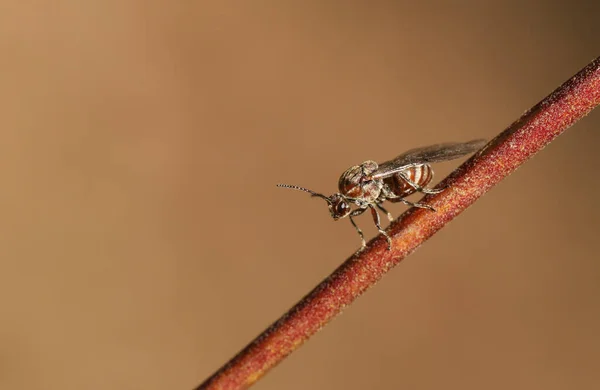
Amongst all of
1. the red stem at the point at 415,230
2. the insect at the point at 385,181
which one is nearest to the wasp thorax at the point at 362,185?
the insect at the point at 385,181

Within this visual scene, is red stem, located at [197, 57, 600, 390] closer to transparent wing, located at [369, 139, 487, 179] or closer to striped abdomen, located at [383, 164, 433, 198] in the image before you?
transparent wing, located at [369, 139, 487, 179]

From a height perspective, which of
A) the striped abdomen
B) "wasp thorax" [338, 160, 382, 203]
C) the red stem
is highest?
"wasp thorax" [338, 160, 382, 203]

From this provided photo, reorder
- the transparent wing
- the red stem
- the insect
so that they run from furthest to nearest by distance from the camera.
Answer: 1. the insect
2. the transparent wing
3. the red stem

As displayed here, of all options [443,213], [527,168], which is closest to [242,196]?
[527,168]

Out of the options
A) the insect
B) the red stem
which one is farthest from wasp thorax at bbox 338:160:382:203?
the red stem

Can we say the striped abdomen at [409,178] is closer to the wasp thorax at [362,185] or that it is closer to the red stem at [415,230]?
the wasp thorax at [362,185]

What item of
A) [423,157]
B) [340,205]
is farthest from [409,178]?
[340,205]
